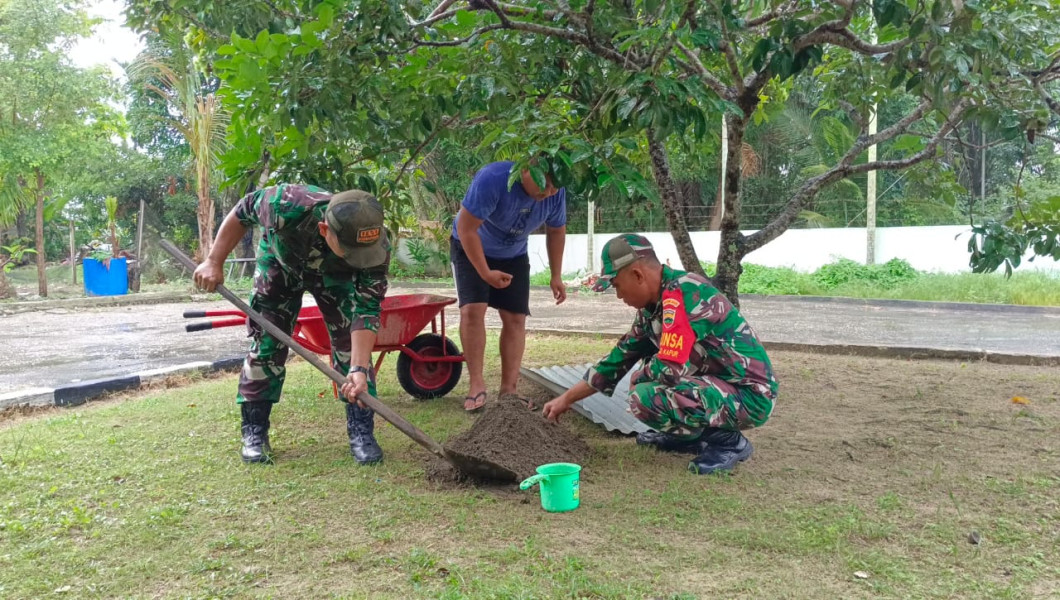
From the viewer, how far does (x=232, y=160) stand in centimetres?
379

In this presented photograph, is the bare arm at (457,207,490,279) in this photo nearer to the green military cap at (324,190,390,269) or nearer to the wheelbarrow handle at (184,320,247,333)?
the green military cap at (324,190,390,269)

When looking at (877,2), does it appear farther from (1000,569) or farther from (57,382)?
(57,382)

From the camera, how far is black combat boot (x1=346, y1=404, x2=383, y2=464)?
345 centimetres

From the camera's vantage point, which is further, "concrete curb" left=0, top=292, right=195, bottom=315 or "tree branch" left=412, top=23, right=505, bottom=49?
"concrete curb" left=0, top=292, right=195, bottom=315

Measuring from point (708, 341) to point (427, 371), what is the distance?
91.6 inches

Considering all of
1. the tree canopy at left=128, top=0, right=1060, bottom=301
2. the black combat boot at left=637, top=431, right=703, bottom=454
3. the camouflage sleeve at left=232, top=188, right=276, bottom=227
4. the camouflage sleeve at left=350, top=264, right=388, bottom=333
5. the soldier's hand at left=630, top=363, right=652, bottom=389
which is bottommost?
the black combat boot at left=637, top=431, right=703, bottom=454

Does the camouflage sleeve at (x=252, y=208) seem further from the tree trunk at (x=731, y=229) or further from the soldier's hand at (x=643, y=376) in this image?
the tree trunk at (x=731, y=229)

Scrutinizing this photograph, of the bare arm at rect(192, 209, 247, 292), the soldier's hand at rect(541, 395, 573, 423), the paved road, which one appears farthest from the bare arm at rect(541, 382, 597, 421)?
the paved road

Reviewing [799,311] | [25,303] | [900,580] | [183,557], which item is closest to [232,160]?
[183,557]

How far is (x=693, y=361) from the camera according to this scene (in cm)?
323

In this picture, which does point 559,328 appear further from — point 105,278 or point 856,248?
point 105,278

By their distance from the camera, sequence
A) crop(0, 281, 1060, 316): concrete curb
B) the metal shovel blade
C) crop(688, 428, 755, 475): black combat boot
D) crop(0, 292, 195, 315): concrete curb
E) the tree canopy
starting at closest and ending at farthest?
the tree canopy < the metal shovel blade < crop(688, 428, 755, 475): black combat boot < crop(0, 281, 1060, 316): concrete curb < crop(0, 292, 195, 315): concrete curb

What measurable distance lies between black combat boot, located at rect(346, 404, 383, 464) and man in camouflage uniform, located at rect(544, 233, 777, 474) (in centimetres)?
95

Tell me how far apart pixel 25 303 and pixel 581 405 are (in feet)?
42.4
